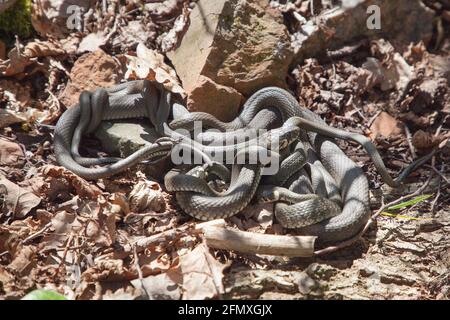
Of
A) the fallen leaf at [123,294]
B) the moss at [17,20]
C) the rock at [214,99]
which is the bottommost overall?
the fallen leaf at [123,294]

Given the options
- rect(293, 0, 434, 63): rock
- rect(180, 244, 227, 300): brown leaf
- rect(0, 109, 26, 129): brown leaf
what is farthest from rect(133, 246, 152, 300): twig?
rect(293, 0, 434, 63): rock

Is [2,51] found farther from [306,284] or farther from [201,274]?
[306,284]

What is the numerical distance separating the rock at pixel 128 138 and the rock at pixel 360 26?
2.81 m

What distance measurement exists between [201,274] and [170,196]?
1.41 metres

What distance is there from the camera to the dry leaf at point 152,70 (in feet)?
22.6

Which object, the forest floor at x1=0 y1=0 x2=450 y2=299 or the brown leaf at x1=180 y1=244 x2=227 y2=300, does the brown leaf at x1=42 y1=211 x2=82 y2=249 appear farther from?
the brown leaf at x1=180 y1=244 x2=227 y2=300

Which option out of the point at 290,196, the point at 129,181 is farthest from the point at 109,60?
the point at 290,196

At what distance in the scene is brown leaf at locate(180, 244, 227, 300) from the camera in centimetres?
486

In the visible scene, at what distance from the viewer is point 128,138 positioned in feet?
21.5

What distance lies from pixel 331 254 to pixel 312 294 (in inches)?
29.9

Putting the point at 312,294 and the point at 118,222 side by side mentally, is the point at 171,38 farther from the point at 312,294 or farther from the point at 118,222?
the point at 312,294

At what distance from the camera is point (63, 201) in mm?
5902

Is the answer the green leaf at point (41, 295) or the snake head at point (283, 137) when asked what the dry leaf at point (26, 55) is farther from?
the green leaf at point (41, 295)

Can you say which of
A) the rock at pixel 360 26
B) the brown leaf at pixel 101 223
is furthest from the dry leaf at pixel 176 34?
the brown leaf at pixel 101 223
